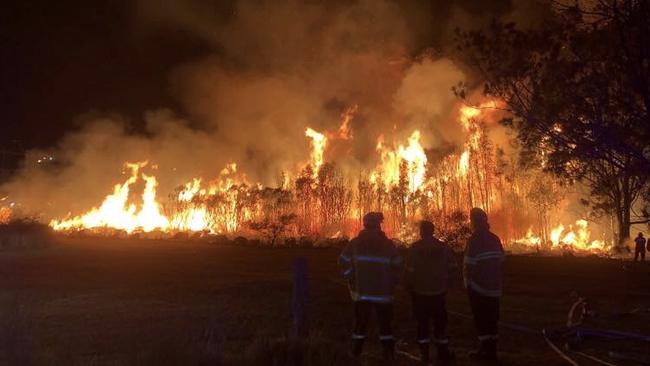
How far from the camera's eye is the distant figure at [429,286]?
5.86 meters

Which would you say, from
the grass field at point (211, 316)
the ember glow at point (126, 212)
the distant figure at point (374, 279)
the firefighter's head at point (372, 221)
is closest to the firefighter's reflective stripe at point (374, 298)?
the distant figure at point (374, 279)

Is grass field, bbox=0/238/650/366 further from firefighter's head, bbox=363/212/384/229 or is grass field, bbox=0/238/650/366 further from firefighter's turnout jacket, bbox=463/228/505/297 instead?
firefighter's head, bbox=363/212/384/229

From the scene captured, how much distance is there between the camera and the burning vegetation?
38.5m

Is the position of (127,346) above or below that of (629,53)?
below

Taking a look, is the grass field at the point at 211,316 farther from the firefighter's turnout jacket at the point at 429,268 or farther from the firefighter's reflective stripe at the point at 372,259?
the firefighter's reflective stripe at the point at 372,259

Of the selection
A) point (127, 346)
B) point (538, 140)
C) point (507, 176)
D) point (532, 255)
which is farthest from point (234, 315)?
point (507, 176)

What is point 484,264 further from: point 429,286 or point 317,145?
point 317,145

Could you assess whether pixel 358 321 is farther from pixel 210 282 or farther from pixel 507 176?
pixel 507 176

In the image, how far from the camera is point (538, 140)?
9.25 m

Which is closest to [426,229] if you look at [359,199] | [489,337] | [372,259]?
[372,259]

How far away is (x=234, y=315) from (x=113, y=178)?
2102 inches

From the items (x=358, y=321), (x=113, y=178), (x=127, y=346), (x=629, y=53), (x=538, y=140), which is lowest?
(x=127, y=346)

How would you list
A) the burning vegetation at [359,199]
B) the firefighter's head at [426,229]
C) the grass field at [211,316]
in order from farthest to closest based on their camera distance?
the burning vegetation at [359,199]
the firefighter's head at [426,229]
the grass field at [211,316]

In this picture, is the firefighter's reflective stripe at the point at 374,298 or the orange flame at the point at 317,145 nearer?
the firefighter's reflective stripe at the point at 374,298
